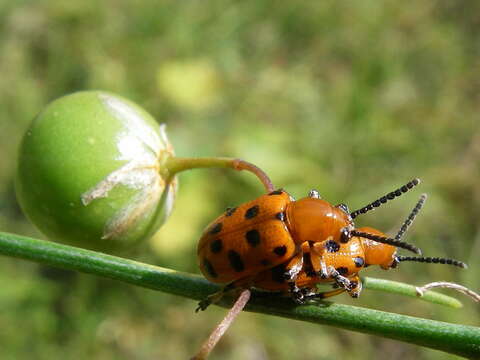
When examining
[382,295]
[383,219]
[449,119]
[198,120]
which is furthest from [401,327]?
[449,119]

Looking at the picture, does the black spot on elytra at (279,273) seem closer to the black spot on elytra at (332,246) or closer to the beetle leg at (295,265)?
the beetle leg at (295,265)

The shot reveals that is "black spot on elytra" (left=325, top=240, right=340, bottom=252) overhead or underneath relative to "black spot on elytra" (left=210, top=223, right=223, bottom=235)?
overhead

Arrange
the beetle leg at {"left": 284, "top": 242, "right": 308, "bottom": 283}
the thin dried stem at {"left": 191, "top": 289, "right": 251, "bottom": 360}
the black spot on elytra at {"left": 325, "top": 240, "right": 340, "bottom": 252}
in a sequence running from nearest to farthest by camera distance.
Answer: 1. the thin dried stem at {"left": 191, "top": 289, "right": 251, "bottom": 360}
2. the beetle leg at {"left": 284, "top": 242, "right": 308, "bottom": 283}
3. the black spot on elytra at {"left": 325, "top": 240, "right": 340, "bottom": 252}

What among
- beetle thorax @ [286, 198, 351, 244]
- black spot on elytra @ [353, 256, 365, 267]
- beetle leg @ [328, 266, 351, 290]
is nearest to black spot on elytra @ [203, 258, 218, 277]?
beetle thorax @ [286, 198, 351, 244]

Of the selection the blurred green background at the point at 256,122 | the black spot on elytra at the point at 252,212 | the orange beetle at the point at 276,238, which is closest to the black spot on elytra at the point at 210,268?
the orange beetle at the point at 276,238

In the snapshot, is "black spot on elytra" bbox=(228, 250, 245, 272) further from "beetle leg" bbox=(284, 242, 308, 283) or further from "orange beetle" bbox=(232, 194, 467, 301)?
"beetle leg" bbox=(284, 242, 308, 283)

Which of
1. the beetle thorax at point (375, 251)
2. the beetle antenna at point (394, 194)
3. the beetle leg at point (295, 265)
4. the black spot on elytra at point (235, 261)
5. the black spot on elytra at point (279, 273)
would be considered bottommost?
the black spot on elytra at point (235, 261)
